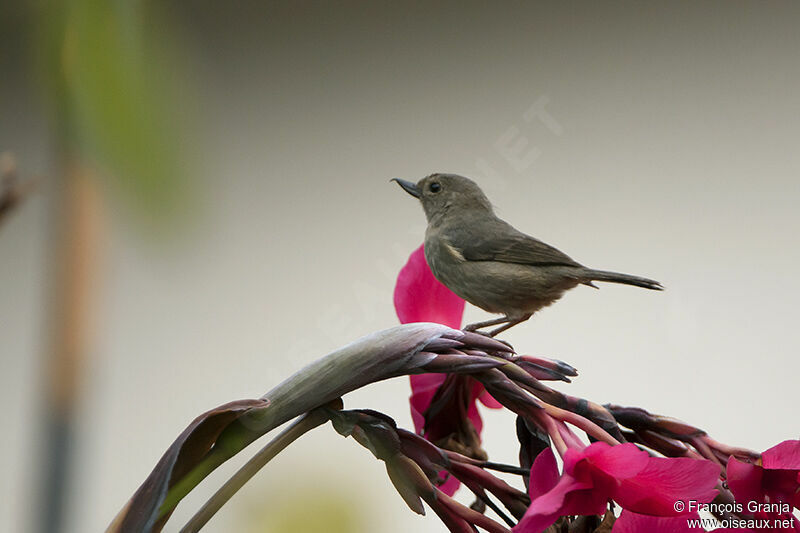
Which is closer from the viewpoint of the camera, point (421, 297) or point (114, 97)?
point (114, 97)

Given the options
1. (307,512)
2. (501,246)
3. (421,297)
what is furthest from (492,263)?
(307,512)

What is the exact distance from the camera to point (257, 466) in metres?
0.21

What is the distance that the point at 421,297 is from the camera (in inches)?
13.7

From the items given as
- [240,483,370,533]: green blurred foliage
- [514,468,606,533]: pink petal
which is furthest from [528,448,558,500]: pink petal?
[240,483,370,533]: green blurred foliage

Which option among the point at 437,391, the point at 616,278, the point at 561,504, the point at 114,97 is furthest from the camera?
the point at 616,278

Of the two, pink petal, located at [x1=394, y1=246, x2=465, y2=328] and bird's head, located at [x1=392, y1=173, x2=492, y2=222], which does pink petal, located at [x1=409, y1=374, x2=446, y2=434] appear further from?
bird's head, located at [x1=392, y1=173, x2=492, y2=222]

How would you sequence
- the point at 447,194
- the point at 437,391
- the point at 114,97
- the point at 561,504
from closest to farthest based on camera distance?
the point at 114,97 → the point at 561,504 → the point at 437,391 → the point at 447,194

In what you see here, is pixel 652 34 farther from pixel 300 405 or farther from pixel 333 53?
pixel 300 405

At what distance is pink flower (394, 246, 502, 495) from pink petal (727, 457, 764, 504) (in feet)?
0.37

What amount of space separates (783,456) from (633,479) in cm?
4

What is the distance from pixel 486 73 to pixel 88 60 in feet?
2.98

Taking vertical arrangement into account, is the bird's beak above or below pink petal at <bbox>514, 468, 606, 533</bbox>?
above

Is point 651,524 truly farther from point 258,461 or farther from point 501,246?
point 501,246

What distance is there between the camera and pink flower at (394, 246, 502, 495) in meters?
0.31
